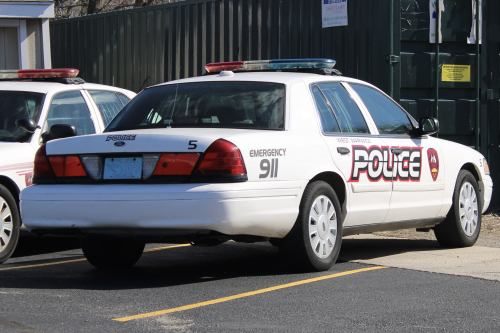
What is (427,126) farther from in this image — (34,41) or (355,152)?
(34,41)

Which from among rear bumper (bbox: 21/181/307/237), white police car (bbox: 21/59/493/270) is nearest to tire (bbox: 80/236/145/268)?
white police car (bbox: 21/59/493/270)

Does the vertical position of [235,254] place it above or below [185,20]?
below

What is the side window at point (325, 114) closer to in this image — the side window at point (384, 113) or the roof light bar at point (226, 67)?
the side window at point (384, 113)

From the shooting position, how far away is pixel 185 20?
1388cm

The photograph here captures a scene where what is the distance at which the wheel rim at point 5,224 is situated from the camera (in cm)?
714

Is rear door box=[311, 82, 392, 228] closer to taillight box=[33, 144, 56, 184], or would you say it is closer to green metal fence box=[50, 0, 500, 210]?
taillight box=[33, 144, 56, 184]

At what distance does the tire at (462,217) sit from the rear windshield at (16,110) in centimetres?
404

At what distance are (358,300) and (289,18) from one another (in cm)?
716

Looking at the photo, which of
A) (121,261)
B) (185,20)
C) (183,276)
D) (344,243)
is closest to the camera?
→ (183,276)

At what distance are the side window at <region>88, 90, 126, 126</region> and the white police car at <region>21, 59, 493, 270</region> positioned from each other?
5.37 ft

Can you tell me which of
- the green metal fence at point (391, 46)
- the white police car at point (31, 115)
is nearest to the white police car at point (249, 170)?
the white police car at point (31, 115)

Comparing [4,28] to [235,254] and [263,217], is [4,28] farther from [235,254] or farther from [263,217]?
[263,217]

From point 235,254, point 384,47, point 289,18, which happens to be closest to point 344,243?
point 235,254

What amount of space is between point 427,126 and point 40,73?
409cm
